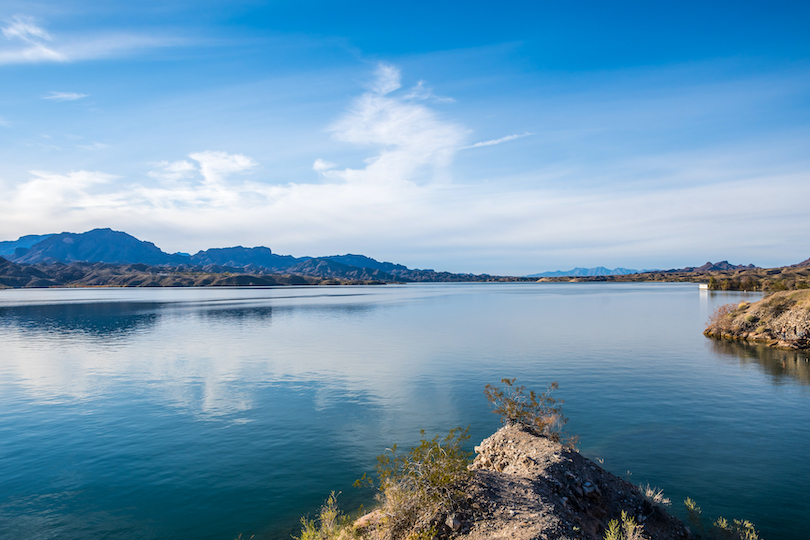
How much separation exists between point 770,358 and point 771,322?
11638 millimetres

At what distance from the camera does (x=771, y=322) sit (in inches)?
1918

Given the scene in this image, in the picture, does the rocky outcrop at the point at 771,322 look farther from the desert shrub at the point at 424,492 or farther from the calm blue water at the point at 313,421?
the desert shrub at the point at 424,492

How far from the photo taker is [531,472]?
12.0 m

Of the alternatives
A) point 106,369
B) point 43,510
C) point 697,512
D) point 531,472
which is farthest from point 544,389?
point 106,369

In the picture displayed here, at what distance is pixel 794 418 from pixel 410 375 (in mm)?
22864

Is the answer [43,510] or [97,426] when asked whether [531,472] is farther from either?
[97,426]

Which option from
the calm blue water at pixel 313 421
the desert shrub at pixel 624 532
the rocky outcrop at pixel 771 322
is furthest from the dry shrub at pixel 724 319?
the desert shrub at pixel 624 532

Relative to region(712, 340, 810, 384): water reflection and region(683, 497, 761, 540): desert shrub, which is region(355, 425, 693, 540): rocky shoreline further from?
region(712, 340, 810, 384): water reflection

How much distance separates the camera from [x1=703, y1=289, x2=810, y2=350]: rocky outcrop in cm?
4444

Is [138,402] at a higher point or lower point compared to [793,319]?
lower

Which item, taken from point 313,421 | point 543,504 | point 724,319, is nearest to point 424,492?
point 543,504

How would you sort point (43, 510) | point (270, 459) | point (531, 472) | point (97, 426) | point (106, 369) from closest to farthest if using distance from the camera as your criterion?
point (531, 472)
point (43, 510)
point (270, 459)
point (97, 426)
point (106, 369)

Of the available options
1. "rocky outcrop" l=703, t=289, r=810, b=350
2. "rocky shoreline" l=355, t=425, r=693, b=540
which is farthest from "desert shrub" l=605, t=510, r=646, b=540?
"rocky outcrop" l=703, t=289, r=810, b=350

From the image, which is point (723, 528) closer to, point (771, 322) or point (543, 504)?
point (543, 504)
